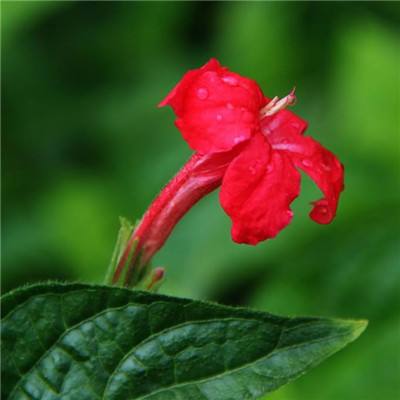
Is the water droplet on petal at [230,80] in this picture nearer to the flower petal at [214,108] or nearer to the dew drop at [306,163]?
the flower petal at [214,108]

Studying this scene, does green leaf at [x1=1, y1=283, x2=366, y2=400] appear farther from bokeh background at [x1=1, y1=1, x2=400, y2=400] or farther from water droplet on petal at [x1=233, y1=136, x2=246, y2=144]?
bokeh background at [x1=1, y1=1, x2=400, y2=400]

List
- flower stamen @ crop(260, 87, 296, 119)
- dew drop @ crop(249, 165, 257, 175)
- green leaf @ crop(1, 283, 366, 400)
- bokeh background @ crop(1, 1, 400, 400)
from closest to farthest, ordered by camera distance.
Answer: green leaf @ crop(1, 283, 366, 400)
dew drop @ crop(249, 165, 257, 175)
flower stamen @ crop(260, 87, 296, 119)
bokeh background @ crop(1, 1, 400, 400)

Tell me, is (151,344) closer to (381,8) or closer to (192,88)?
(192,88)

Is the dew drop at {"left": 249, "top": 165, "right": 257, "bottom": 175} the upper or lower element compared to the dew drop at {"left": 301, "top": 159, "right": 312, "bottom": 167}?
lower

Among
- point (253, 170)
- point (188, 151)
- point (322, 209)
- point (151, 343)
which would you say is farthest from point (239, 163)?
point (188, 151)

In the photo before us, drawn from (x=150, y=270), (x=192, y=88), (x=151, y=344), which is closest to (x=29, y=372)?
(x=151, y=344)

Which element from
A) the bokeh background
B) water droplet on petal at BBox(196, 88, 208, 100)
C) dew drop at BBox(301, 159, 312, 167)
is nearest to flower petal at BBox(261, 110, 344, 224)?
dew drop at BBox(301, 159, 312, 167)
